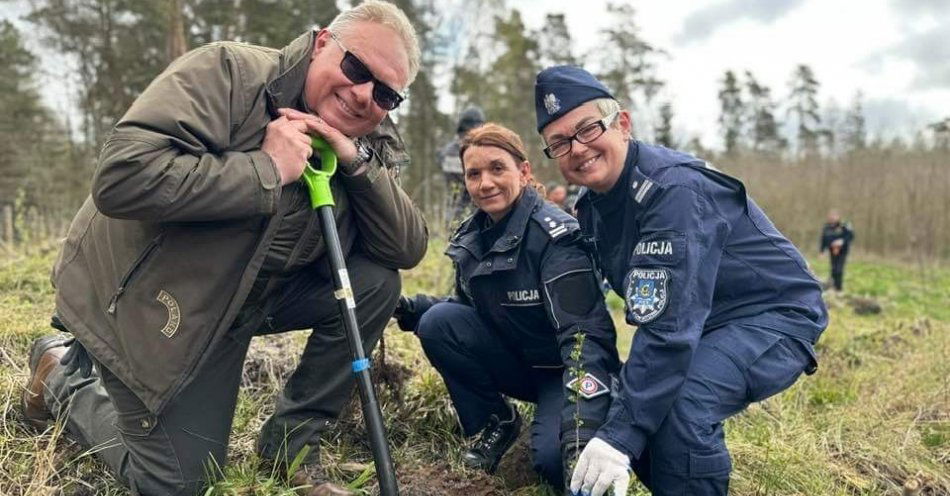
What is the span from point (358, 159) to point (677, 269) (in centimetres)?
118

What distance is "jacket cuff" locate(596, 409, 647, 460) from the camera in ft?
7.26

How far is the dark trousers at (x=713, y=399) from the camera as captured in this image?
227 cm

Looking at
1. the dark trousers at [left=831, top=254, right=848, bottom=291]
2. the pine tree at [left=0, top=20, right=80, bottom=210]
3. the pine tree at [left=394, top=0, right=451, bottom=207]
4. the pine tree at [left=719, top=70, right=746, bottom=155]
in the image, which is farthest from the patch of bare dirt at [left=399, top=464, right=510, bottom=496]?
the pine tree at [left=719, top=70, right=746, bottom=155]

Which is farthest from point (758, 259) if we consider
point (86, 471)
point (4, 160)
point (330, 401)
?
point (4, 160)

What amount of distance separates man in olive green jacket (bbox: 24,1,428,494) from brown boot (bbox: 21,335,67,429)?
0.05 meters

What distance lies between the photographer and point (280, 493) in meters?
2.44

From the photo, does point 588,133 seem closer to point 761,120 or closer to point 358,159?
point 358,159

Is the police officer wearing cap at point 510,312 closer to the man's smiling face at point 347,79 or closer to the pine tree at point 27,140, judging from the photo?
the man's smiling face at point 347,79

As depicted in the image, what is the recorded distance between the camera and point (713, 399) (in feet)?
7.75

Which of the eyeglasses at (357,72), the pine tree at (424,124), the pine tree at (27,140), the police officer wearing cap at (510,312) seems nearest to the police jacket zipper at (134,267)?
the eyeglasses at (357,72)

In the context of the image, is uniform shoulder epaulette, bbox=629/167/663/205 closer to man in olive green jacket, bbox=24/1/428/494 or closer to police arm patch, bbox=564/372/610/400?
police arm patch, bbox=564/372/610/400

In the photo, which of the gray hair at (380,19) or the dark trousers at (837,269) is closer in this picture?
the gray hair at (380,19)

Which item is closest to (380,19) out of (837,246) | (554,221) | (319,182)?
(319,182)

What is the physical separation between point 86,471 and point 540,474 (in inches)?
69.6
